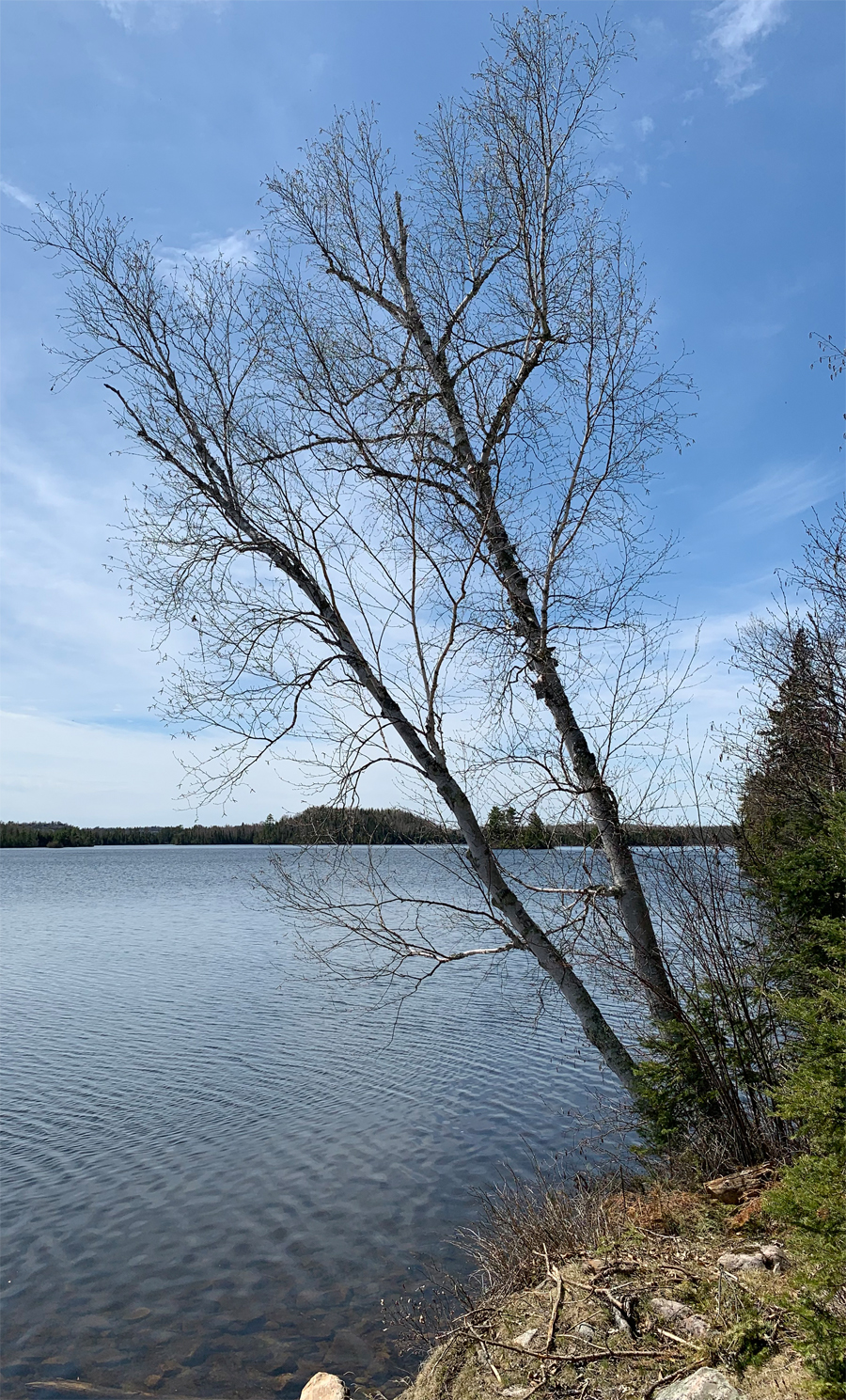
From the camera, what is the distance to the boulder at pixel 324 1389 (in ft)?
18.9

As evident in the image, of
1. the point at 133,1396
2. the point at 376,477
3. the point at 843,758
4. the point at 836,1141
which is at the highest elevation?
the point at 376,477

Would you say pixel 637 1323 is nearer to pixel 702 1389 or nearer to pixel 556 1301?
pixel 556 1301

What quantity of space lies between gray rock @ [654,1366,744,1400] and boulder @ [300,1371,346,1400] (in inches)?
106

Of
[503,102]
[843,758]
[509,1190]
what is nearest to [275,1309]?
[509,1190]

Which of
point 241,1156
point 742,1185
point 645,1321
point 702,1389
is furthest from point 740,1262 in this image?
point 241,1156

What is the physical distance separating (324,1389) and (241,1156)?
17.8ft

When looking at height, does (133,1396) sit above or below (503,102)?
below

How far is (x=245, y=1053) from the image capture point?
15492 mm

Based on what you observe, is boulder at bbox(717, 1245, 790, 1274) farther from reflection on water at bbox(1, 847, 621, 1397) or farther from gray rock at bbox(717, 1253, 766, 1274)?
reflection on water at bbox(1, 847, 621, 1397)

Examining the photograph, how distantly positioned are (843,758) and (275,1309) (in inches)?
294

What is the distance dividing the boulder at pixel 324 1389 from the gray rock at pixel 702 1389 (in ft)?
8.86

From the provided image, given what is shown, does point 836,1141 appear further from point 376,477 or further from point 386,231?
point 386,231

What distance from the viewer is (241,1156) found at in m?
10.9

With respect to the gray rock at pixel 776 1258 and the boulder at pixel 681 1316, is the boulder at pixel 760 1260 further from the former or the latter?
the boulder at pixel 681 1316
